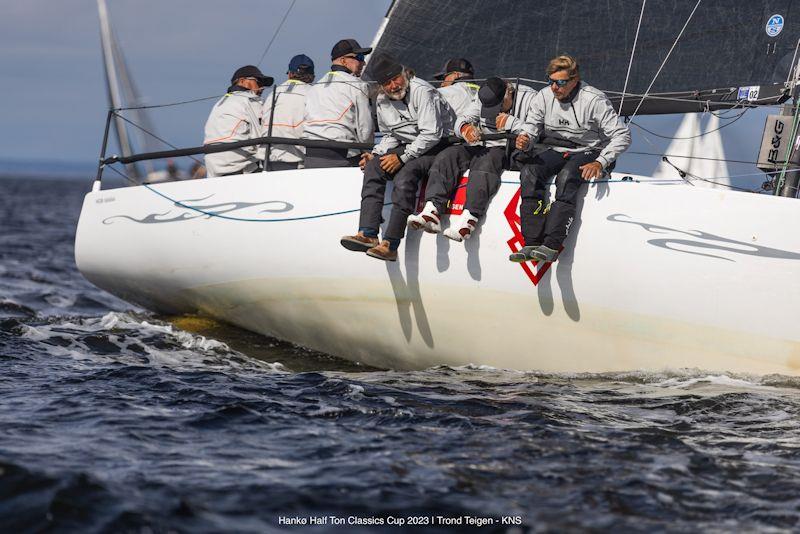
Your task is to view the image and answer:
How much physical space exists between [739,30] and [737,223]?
6.11 feet

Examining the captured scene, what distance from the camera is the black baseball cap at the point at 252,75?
8.00 meters

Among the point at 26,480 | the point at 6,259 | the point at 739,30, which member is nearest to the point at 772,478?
the point at 26,480

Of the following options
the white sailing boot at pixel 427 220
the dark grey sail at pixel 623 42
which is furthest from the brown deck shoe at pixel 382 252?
the dark grey sail at pixel 623 42

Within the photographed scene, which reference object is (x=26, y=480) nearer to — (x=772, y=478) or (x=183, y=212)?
(x=772, y=478)

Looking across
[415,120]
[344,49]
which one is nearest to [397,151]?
[415,120]

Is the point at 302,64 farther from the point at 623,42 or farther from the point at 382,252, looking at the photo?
the point at 623,42

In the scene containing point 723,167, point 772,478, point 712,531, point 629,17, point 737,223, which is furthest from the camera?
point 723,167

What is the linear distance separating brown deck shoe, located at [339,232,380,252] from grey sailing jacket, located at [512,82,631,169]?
1.19m

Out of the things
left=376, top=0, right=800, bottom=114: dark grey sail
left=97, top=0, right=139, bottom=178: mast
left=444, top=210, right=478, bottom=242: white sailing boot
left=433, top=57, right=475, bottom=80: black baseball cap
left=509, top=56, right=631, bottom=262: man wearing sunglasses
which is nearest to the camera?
left=509, top=56, right=631, bottom=262: man wearing sunglasses

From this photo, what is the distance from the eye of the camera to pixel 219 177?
24.8ft

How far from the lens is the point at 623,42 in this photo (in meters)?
7.40

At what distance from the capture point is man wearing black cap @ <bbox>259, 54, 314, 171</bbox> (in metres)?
7.61

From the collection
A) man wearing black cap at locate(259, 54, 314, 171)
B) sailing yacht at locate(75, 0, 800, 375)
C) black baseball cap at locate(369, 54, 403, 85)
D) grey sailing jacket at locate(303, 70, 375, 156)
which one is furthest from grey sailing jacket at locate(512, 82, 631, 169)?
man wearing black cap at locate(259, 54, 314, 171)

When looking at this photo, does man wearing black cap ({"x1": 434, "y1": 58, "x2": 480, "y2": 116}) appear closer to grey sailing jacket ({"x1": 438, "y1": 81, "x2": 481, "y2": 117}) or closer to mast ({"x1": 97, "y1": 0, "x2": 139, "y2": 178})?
grey sailing jacket ({"x1": 438, "y1": 81, "x2": 481, "y2": 117})
